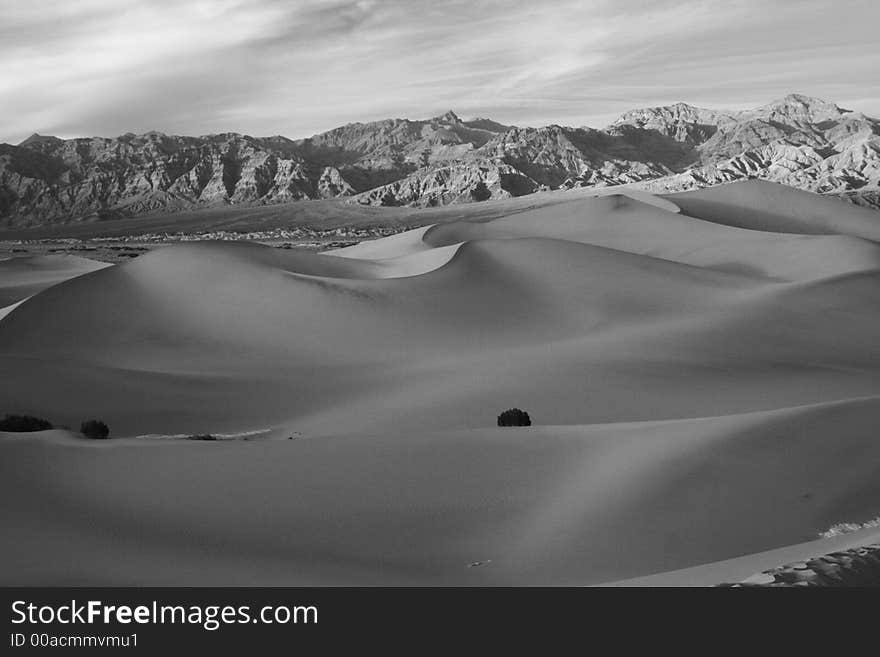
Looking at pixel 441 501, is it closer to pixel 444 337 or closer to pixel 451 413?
pixel 451 413

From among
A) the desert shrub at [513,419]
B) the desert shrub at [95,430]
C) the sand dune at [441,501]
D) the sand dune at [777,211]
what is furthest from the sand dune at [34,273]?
the sand dune at [441,501]

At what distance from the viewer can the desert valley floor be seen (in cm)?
1097

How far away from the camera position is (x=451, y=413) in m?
22.9

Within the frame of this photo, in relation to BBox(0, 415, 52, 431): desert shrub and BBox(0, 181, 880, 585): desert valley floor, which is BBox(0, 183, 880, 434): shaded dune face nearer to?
BBox(0, 181, 880, 585): desert valley floor

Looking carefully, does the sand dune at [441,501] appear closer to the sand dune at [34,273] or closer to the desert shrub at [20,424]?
the desert shrub at [20,424]

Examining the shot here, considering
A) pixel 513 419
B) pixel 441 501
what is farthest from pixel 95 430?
pixel 441 501

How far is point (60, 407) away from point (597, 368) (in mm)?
14127
